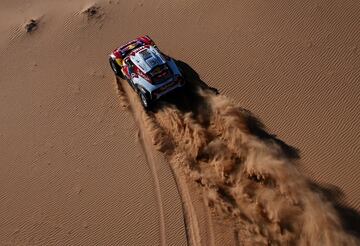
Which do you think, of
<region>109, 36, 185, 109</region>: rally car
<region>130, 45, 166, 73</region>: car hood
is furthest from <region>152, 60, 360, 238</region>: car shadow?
<region>130, 45, 166, 73</region>: car hood

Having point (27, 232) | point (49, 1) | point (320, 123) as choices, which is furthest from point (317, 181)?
point (49, 1)

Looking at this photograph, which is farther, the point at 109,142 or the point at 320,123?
the point at 109,142

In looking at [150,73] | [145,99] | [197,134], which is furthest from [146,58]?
[197,134]

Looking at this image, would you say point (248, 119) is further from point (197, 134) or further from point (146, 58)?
point (146, 58)

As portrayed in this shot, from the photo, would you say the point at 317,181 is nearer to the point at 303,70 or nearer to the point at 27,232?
the point at 303,70

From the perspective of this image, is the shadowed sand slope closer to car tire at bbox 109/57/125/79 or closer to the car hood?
car tire at bbox 109/57/125/79

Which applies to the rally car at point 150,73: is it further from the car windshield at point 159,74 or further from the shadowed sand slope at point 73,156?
the shadowed sand slope at point 73,156
